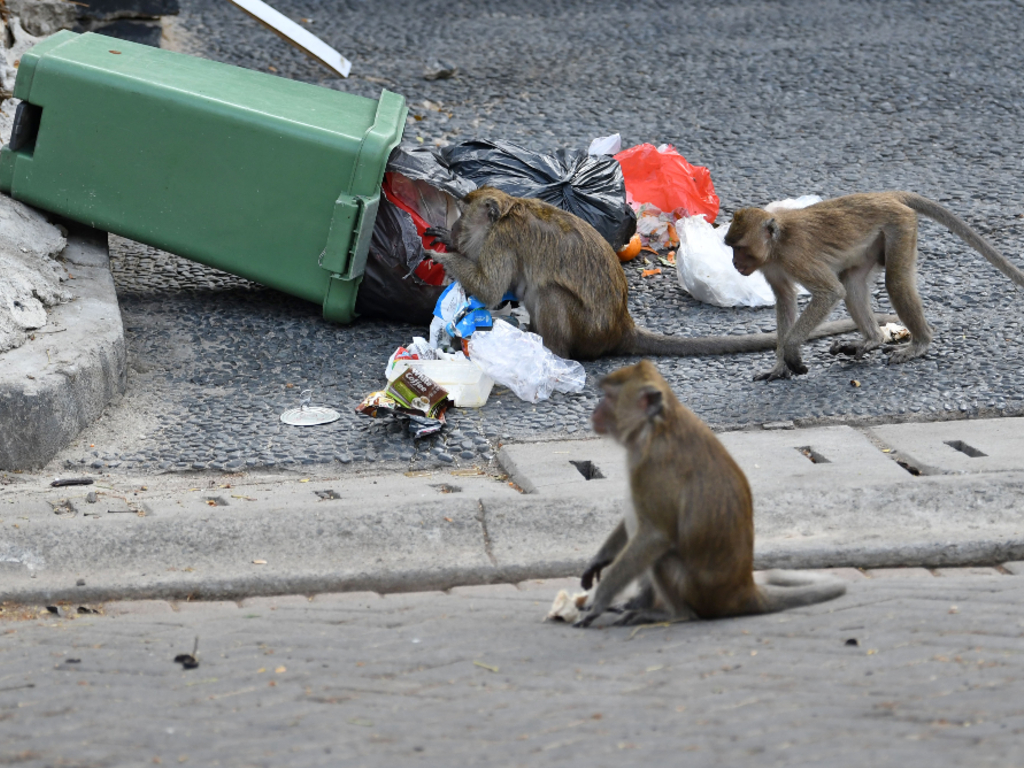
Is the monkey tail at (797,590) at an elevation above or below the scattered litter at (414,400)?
above

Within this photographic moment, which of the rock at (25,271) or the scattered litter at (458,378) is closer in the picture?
the rock at (25,271)

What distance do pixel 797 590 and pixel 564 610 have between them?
0.70 m

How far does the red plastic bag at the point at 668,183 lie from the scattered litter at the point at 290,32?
2233 mm

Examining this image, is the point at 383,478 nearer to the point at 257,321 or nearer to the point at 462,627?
the point at 462,627

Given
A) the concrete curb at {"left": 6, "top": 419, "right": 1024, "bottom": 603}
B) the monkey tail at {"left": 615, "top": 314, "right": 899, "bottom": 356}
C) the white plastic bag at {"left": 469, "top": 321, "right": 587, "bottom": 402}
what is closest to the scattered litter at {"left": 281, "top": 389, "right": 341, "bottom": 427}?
the concrete curb at {"left": 6, "top": 419, "right": 1024, "bottom": 603}

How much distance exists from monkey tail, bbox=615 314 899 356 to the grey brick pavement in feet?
7.00

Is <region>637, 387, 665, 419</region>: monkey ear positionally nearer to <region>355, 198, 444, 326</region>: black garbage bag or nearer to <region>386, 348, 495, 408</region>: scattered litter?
<region>386, 348, 495, 408</region>: scattered litter

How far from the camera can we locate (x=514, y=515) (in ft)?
13.3

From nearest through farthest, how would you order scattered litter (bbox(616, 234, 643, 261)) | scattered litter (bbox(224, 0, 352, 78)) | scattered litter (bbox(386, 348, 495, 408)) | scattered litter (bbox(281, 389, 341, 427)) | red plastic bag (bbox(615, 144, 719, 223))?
scattered litter (bbox(281, 389, 341, 427)) → scattered litter (bbox(386, 348, 495, 408)) → scattered litter (bbox(616, 234, 643, 261)) → red plastic bag (bbox(615, 144, 719, 223)) → scattered litter (bbox(224, 0, 352, 78))

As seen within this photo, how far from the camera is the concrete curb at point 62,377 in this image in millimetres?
4480

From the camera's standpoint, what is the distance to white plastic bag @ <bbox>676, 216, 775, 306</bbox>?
6328 millimetres

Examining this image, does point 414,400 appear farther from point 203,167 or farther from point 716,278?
point 716,278

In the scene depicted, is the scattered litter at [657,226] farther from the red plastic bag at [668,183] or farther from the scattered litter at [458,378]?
the scattered litter at [458,378]

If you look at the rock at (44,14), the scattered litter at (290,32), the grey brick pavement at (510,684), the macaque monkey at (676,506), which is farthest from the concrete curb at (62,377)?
the rock at (44,14)
